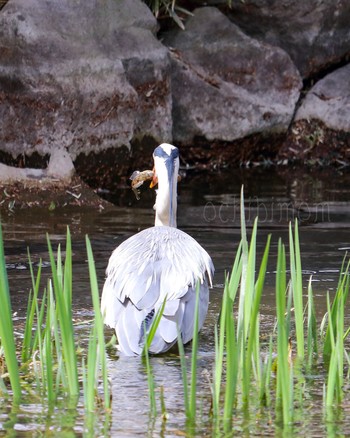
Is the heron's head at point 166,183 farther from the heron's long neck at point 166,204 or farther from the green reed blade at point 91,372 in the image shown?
the green reed blade at point 91,372

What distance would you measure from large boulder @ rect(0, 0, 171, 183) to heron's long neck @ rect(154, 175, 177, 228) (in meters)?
3.67

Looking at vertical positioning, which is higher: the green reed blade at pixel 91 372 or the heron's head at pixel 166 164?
the heron's head at pixel 166 164

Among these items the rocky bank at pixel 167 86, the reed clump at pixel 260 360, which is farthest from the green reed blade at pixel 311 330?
the rocky bank at pixel 167 86

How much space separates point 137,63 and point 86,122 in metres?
0.84

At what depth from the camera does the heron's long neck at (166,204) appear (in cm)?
593

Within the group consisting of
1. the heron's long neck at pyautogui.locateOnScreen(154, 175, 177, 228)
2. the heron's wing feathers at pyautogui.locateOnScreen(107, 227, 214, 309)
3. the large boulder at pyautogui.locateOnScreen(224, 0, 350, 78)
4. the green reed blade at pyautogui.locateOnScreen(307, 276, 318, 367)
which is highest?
the large boulder at pyautogui.locateOnScreen(224, 0, 350, 78)

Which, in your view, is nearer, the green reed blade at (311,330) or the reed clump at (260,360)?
the reed clump at (260,360)

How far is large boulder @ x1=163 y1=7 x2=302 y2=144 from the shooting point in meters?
11.5

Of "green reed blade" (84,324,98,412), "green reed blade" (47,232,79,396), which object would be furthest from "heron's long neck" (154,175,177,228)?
"green reed blade" (84,324,98,412)

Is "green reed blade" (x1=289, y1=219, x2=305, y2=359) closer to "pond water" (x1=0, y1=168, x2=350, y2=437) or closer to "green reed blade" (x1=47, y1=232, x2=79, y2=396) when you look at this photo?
"pond water" (x1=0, y1=168, x2=350, y2=437)

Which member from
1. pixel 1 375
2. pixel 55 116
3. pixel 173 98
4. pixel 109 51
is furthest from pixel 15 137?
pixel 1 375

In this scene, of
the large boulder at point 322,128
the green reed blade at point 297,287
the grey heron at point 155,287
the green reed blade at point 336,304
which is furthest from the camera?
the large boulder at point 322,128

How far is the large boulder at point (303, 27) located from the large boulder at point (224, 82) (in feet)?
1.00

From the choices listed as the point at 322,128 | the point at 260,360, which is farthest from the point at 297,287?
the point at 322,128
